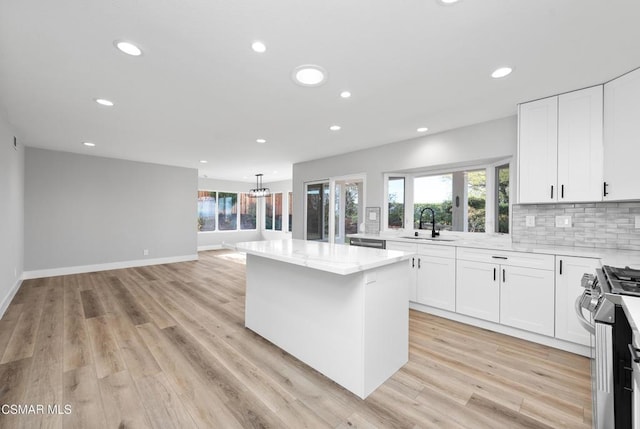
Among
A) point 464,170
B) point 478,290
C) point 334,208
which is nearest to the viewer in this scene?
point 478,290

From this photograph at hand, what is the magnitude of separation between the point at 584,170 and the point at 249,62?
325 centimetres

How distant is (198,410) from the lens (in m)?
1.73

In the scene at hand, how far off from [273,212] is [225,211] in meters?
1.72

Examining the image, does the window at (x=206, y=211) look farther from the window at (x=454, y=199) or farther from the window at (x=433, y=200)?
the window at (x=433, y=200)

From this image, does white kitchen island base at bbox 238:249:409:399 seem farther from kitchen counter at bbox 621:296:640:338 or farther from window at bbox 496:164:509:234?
window at bbox 496:164:509:234

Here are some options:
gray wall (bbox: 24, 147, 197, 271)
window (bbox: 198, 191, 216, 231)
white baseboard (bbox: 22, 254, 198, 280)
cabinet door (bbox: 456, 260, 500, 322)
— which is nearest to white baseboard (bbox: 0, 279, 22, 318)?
white baseboard (bbox: 22, 254, 198, 280)

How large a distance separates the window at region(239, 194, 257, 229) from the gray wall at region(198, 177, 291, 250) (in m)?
0.22

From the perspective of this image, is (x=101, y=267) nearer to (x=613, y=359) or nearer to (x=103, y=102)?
(x=103, y=102)

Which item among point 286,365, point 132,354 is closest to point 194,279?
point 132,354

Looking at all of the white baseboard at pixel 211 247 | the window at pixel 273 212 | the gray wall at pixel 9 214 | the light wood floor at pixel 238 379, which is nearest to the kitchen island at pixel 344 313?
the light wood floor at pixel 238 379

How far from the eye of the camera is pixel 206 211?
936 cm

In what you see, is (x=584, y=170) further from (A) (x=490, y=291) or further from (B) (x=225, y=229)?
(B) (x=225, y=229)

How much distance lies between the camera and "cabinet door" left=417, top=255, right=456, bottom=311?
10.5 feet

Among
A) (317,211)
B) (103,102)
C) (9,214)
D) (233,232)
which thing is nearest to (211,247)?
(233,232)
